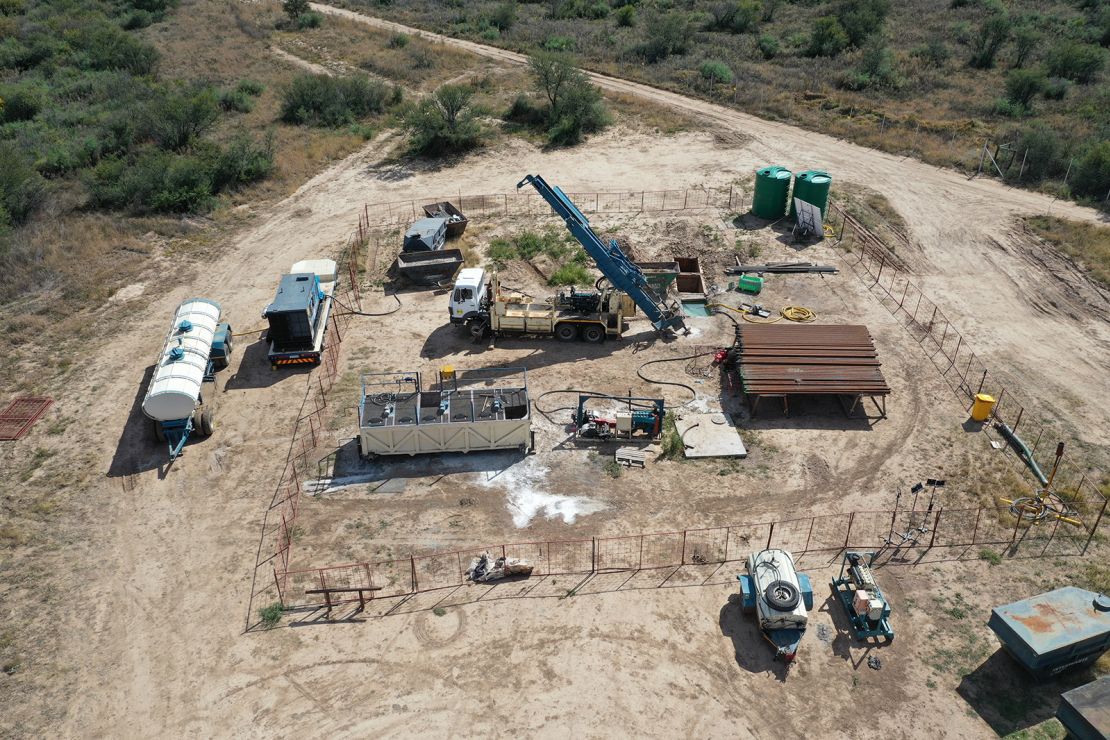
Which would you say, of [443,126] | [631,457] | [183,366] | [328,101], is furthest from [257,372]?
[328,101]

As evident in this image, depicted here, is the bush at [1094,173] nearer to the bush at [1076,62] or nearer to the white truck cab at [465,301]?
the bush at [1076,62]

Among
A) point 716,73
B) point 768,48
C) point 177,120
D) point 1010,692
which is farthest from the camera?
point 768,48

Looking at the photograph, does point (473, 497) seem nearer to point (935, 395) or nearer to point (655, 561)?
point (655, 561)

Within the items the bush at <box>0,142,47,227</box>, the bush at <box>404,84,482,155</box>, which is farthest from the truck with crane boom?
the bush at <box>0,142,47,227</box>

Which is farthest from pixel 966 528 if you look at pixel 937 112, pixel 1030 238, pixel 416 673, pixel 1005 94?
pixel 1005 94

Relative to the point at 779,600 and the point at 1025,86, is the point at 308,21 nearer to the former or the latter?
the point at 1025,86

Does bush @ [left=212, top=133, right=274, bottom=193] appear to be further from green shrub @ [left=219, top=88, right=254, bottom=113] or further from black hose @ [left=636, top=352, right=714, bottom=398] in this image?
black hose @ [left=636, top=352, right=714, bottom=398]
